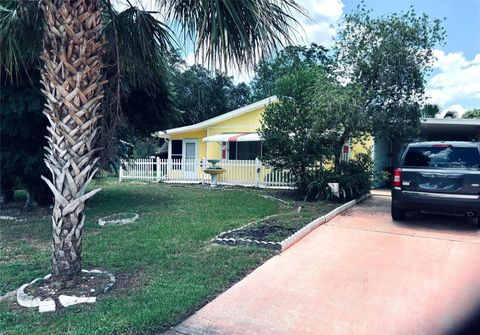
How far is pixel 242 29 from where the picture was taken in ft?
12.8

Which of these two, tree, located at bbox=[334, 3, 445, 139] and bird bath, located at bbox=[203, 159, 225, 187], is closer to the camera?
tree, located at bbox=[334, 3, 445, 139]

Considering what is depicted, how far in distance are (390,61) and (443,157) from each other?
3.88 m

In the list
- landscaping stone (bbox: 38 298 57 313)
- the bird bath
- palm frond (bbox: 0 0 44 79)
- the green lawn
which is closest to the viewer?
the green lawn

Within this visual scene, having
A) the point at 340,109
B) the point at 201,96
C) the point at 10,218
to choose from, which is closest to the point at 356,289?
the point at 340,109

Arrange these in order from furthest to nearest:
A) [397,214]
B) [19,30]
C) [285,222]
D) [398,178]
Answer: [397,214] < [398,178] < [285,222] < [19,30]

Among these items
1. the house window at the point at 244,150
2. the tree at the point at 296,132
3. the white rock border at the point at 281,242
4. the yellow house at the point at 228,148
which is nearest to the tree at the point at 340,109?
the tree at the point at 296,132

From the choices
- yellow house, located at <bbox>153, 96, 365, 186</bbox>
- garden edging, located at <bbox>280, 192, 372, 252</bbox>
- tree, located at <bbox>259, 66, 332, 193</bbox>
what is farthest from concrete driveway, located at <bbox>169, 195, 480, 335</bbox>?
yellow house, located at <bbox>153, 96, 365, 186</bbox>

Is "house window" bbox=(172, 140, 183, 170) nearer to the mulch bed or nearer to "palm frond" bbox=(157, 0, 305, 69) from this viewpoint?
the mulch bed

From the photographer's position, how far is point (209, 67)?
160 inches

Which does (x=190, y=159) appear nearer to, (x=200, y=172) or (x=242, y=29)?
(x=200, y=172)

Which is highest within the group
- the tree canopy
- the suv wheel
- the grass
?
the tree canopy

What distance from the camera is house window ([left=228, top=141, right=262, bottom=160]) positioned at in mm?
17516

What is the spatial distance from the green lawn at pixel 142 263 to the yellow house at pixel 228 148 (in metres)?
6.12

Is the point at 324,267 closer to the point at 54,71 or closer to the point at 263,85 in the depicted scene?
the point at 54,71
